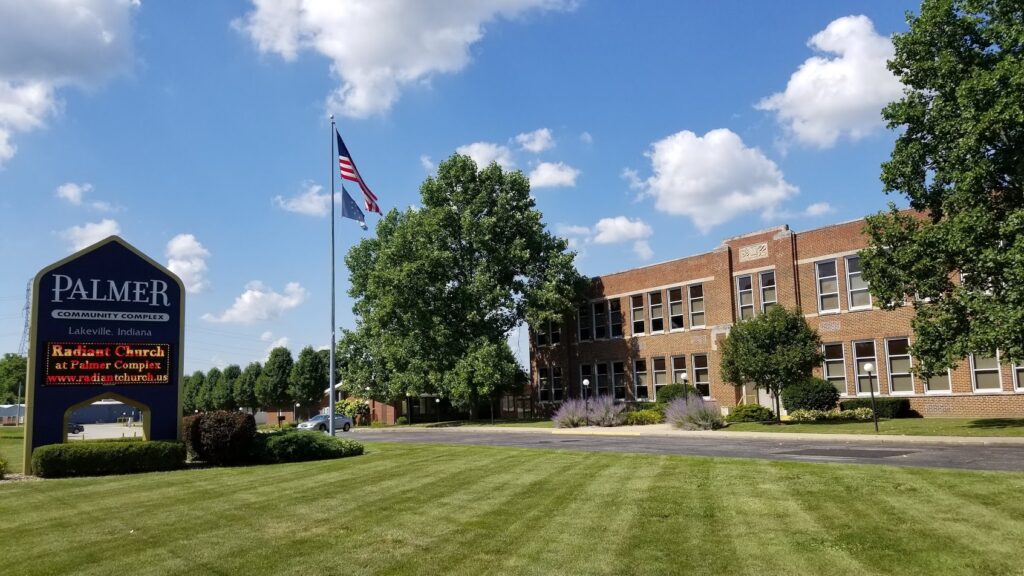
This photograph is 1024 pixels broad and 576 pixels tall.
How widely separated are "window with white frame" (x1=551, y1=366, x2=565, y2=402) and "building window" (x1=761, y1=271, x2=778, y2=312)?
647 inches

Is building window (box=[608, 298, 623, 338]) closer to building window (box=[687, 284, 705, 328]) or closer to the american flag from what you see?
building window (box=[687, 284, 705, 328])

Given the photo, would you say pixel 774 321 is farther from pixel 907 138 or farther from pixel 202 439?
pixel 202 439

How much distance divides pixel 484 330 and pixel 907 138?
2704 cm

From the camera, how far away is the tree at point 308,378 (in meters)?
72.3

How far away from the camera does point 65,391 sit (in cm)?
1809

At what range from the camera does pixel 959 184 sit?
73.4 feet

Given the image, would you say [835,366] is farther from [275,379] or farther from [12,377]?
[12,377]

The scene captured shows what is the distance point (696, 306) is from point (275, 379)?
165ft

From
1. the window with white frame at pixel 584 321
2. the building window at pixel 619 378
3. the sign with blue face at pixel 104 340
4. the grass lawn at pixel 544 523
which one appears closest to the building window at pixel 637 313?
the building window at pixel 619 378

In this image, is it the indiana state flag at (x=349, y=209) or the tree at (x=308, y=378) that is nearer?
the indiana state flag at (x=349, y=209)

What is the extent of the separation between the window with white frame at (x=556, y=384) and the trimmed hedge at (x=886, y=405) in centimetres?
2115

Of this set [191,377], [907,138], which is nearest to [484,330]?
[907,138]

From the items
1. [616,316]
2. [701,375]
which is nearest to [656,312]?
[616,316]

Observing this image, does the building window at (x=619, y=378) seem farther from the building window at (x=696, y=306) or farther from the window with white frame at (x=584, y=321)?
the building window at (x=696, y=306)
